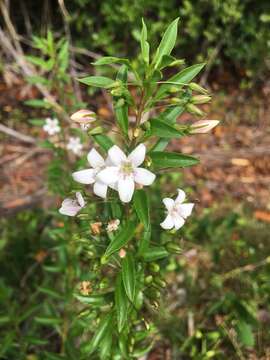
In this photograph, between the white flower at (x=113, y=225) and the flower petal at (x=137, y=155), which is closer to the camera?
the flower petal at (x=137, y=155)

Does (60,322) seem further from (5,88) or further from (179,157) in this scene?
(5,88)

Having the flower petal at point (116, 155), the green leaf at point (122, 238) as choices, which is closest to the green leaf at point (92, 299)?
the green leaf at point (122, 238)

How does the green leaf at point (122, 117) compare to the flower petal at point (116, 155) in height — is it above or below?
above

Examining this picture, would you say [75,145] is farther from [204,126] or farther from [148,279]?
[204,126]

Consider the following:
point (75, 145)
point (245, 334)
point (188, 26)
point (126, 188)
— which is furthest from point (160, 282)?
point (188, 26)

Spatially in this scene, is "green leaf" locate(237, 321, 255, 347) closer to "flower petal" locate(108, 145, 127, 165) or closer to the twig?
"flower petal" locate(108, 145, 127, 165)

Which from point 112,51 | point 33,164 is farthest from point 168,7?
point 33,164

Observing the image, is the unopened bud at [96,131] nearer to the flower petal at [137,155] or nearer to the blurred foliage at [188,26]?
the flower petal at [137,155]
